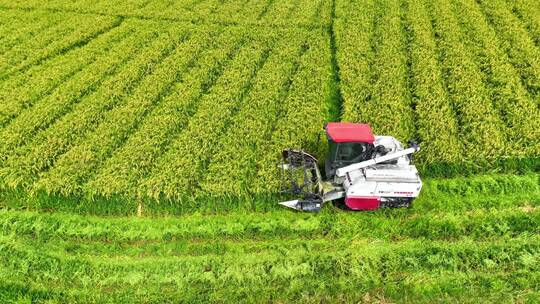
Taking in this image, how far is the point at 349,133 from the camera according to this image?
10.6 meters

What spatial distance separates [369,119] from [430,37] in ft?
24.6

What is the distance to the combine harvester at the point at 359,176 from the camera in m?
10.4

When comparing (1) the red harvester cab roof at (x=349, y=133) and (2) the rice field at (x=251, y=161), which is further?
(1) the red harvester cab roof at (x=349, y=133)

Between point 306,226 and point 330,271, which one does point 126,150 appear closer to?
point 306,226

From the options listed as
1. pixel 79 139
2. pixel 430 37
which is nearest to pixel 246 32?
pixel 430 37

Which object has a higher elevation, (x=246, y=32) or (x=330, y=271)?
(x=246, y=32)

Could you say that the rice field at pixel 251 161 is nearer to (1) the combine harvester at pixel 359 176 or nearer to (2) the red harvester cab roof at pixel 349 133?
(1) the combine harvester at pixel 359 176

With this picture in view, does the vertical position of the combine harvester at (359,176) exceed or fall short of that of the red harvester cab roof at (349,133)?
it falls short

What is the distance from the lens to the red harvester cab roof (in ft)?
34.0

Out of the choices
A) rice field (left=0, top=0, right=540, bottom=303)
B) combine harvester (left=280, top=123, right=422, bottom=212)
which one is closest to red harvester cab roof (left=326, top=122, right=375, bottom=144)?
combine harvester (left=280, top=123, right=422, bottom=212)

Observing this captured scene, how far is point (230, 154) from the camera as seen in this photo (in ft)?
40.2

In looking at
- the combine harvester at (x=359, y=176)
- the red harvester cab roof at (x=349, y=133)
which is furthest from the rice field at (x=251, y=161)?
the red harvester cab roof at (x=349, y=133)

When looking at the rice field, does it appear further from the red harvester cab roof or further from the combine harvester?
the red harvester cab roof

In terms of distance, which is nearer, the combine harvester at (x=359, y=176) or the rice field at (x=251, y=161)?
the rice field at (x=251, y=161)
